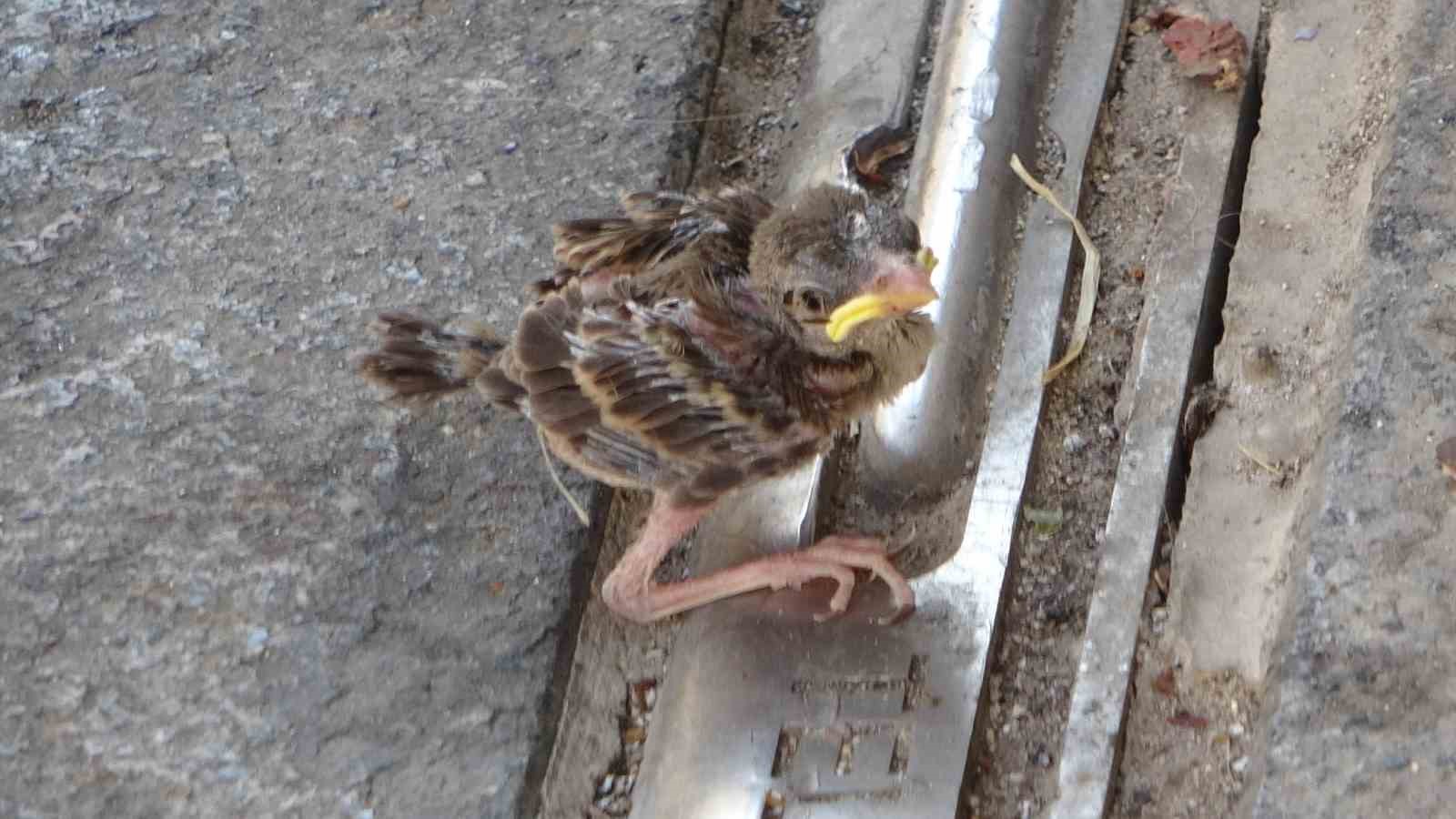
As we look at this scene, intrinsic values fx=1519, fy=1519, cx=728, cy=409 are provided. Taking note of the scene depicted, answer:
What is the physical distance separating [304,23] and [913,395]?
50.9 inches

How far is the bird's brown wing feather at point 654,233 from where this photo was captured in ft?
6.83

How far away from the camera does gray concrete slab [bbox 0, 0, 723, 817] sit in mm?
1964

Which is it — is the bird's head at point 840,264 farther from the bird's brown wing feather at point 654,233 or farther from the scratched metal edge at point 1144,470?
the scratched metal edge at point 1144,470

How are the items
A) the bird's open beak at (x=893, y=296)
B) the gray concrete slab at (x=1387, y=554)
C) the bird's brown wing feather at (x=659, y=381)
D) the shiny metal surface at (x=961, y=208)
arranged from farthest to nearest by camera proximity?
the shiny metal surface at (x=961, y=208)
the bird's brown wing feather at (x=659, y=381)
the bird's open beak at (x=893, y=296)
the gray concrete slab at (x=1387, y=554)

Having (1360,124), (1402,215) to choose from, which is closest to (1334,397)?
(1402,215)

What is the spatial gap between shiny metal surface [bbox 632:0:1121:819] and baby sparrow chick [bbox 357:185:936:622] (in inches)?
2.1

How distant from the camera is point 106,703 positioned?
77.5 inches

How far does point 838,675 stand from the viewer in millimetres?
2035

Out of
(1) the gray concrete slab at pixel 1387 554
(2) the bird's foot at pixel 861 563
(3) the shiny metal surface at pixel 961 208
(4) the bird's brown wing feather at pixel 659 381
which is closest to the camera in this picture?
(1) the gray concrete slab at pixel 1387 554

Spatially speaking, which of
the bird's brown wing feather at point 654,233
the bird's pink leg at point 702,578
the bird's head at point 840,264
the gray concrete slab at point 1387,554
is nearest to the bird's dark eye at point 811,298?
the bird's head at point 840,264

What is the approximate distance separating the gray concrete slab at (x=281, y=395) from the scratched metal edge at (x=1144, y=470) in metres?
0.70

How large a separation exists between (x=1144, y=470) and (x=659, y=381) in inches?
26.8

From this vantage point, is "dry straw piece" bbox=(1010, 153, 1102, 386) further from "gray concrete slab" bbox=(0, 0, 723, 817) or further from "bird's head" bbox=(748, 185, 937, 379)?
"gray concrete slab" bbox=(0, 0, 723, 817)

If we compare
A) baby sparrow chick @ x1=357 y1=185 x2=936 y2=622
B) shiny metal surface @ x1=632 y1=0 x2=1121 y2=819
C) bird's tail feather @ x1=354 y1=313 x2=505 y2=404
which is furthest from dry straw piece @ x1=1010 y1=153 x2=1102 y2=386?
bird's tail feather @ x1=354 y1=313 x2=505 y2=404
